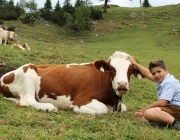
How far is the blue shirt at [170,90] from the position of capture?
5656mm

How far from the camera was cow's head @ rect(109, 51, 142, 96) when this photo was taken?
6623 mm

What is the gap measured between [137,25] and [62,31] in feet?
37.4

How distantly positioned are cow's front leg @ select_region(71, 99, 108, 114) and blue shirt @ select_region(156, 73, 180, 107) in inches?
59.0

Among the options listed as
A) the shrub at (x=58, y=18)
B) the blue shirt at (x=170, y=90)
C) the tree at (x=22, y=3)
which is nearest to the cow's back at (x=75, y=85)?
the blue shirt at (x=170, y=90)

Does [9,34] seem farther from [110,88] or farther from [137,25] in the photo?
[137,25]

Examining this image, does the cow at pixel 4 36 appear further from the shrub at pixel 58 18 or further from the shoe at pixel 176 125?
the shrub at pixel 58 18

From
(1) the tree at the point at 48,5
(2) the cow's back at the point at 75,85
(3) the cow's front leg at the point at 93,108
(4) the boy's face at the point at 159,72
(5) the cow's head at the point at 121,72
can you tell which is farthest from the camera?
(1) the tree at the point at 48,5

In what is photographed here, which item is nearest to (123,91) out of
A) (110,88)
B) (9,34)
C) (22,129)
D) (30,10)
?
(110,88)

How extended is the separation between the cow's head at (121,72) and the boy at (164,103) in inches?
35.1

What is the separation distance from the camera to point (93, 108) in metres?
6.88

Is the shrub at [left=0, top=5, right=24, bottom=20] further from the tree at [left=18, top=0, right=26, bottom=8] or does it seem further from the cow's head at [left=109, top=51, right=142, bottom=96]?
the cow's head at [left=109, top=51, right=142, bottom=96]

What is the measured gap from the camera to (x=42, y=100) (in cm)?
753

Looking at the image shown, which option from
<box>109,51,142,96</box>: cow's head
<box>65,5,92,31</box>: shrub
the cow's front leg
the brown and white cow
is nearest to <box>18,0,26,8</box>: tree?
<box>65,5,92,31</box>: shrub

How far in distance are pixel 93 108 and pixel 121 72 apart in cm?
96
